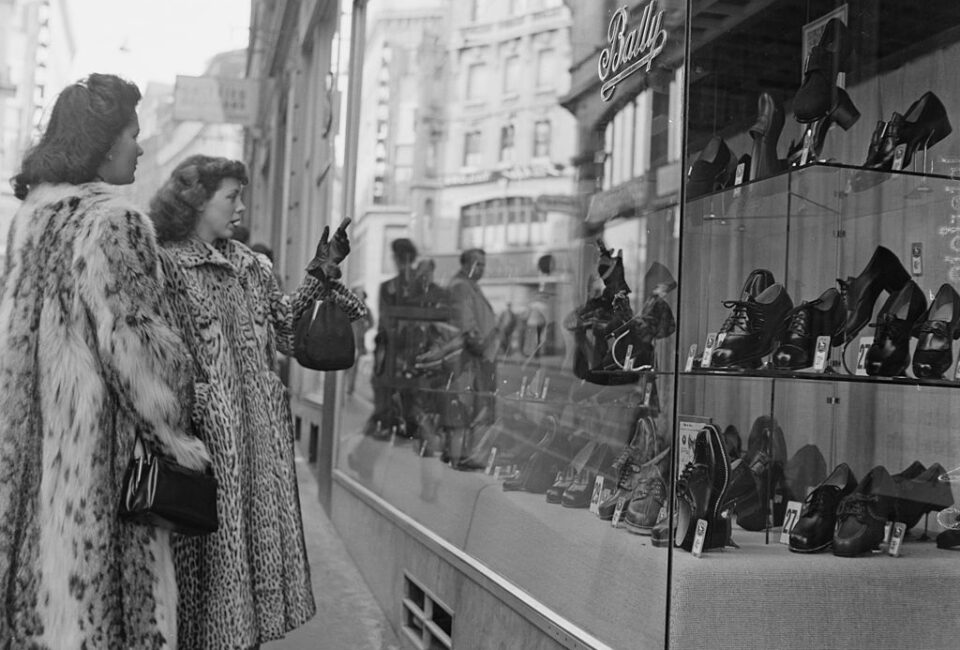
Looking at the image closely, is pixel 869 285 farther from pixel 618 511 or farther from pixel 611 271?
pixel 618 511

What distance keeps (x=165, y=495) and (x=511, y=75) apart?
298cm

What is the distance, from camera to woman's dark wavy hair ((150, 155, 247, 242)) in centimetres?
380

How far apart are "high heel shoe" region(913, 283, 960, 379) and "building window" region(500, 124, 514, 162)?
2.47 metres

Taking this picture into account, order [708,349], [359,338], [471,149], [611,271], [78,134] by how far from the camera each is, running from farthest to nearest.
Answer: [359,338] → [471,149] → [611,271] → [78,134] → [708,349]

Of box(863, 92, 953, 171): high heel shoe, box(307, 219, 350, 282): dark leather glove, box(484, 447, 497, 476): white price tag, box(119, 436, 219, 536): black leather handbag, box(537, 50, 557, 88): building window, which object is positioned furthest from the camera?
box(484, 447, 497, 476): white price tag

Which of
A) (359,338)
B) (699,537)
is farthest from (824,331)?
(359,338)

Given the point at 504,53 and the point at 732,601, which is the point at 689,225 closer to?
the point at 732,601

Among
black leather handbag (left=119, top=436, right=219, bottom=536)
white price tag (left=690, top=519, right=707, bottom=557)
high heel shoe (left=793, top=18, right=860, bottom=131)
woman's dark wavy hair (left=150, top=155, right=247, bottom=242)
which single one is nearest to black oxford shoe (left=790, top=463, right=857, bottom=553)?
white price tag (left=690, top=519, right=707, bottom=557)

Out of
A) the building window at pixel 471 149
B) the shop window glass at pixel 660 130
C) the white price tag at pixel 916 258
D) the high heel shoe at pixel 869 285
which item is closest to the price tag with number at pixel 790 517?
the high heel shoe at pixel 869 285

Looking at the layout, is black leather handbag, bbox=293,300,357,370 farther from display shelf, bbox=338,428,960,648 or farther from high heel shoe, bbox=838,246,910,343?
high heel shoe, bbox=838,246,910,343

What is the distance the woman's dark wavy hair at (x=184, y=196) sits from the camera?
380 centimetres

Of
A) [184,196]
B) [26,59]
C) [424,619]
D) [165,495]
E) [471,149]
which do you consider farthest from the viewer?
[26,59]

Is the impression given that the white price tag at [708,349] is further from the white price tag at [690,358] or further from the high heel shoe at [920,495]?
the high heel shoe at [920,495]

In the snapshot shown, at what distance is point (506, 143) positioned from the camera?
16.8 ft
